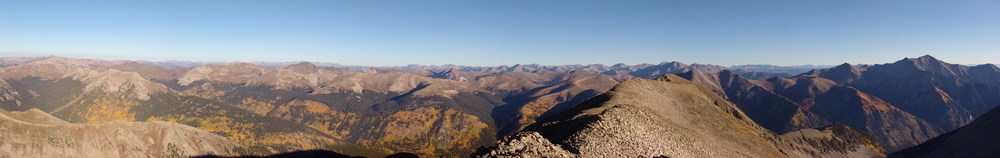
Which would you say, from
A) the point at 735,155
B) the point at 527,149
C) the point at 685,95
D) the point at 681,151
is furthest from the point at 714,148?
the point at 685,95

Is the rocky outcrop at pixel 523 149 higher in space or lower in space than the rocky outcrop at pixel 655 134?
higher

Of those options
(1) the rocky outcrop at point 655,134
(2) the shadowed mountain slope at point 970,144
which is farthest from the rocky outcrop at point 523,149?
(2) the shadowed mountain slope at point 970,144

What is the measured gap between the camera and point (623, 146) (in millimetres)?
77250

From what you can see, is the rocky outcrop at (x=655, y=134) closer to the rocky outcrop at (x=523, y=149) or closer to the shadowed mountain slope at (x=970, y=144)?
the rocky outcrop at (x=523, y=149)

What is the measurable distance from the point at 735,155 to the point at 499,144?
64.1 metres

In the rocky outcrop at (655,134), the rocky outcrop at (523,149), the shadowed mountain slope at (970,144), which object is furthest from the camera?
the shadowed mountain slope at (970,144)

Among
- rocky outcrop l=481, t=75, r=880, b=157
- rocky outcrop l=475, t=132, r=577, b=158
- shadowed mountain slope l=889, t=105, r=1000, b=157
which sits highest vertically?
rocky outcrop l=475, t=132, r=577, b=158

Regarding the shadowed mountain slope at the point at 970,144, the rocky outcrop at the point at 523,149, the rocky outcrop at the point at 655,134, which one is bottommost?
the shadowed mountain slope at the point at 970,144

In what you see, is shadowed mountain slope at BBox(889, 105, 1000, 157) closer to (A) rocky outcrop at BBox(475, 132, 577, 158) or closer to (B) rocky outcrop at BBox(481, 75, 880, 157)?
(B) rocky outcrop at BBox(481, 75, 880, 157)

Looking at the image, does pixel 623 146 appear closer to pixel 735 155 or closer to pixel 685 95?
pixel 735 155

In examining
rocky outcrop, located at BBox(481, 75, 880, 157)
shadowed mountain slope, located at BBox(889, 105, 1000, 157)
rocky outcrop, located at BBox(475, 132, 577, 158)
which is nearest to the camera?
rocky outcrop, located at BBox(475, 132, 577, 158)

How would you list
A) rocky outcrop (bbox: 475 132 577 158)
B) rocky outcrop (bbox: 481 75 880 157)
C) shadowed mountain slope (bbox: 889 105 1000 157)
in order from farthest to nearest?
shadowed mountain slope (bbox: 889 105 1000 157)
rocky outcrop (bbox: 481 75 880 157)
rocky outcrop (bbox: 475 132 577 158)

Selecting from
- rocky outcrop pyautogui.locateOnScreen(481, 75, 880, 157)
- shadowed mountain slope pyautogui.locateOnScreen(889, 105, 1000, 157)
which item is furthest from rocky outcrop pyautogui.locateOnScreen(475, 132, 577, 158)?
shadowed mountain slope pyautogui.locateOnScreen(889, 105, 1000, 157)

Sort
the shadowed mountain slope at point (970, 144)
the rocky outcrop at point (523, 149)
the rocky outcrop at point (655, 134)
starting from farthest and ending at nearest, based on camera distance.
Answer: the shadowed mountain slope at point (970, 144), the rocky outcrop at point (655, 134), the rocky outcrop at point (523, 149)
